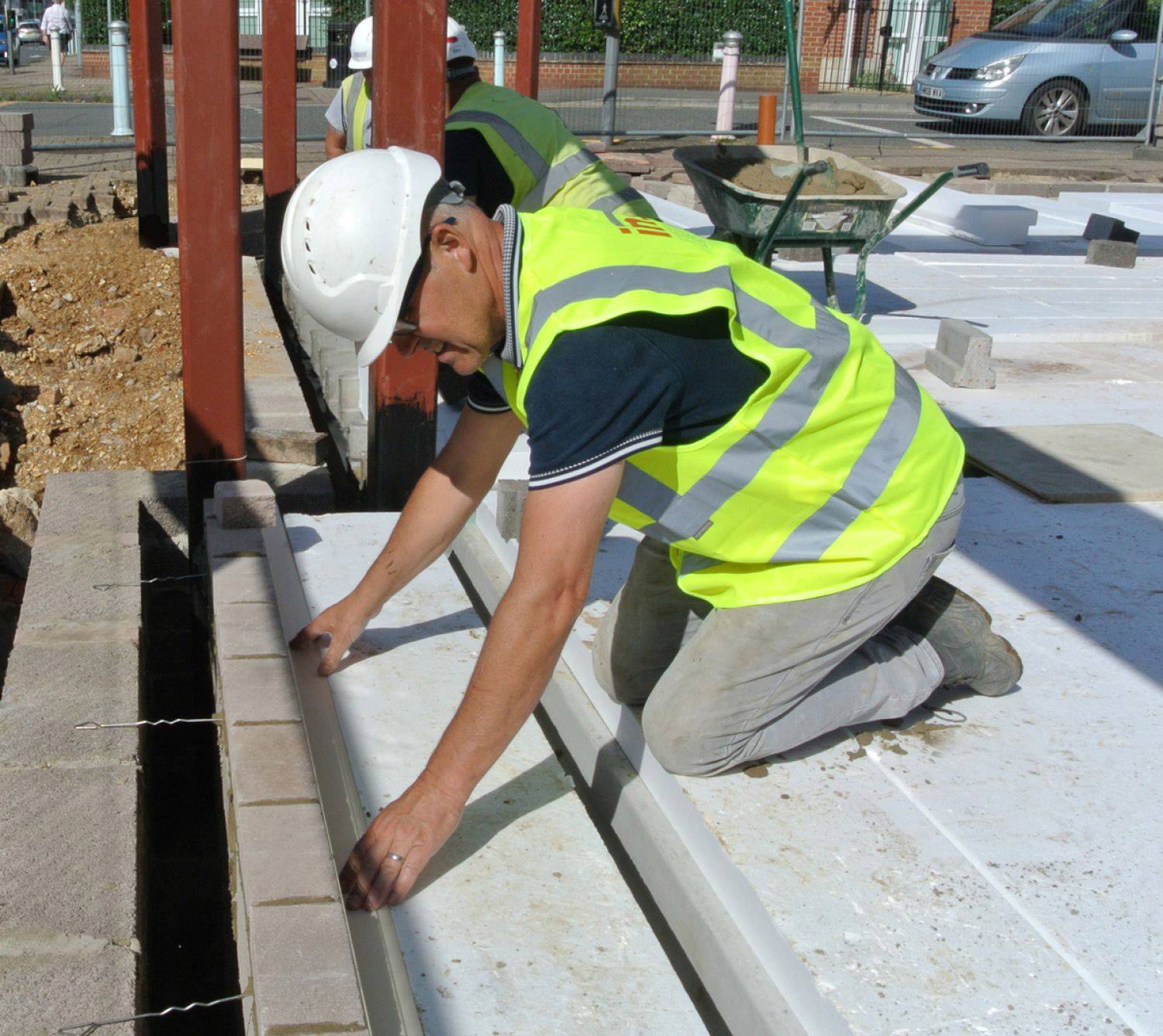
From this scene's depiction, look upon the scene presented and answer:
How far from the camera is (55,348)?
22.9 feet

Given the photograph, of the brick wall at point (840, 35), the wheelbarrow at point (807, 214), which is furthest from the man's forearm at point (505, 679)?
the brick wall at point (840, 35)

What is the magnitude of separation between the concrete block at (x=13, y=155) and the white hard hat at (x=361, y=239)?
414 inches

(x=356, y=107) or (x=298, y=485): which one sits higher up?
(x=356, y=107)

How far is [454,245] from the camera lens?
218cm

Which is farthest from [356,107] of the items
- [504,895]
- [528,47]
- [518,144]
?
[504,895]

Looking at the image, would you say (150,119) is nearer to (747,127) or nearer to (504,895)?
(504,895)

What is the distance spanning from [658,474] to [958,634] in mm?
931

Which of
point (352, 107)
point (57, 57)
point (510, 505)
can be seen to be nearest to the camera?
point (510, 505)

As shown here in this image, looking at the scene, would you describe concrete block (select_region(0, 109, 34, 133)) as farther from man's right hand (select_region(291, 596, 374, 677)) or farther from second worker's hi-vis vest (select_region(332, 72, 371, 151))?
man's right hand (select_region(291, 596, 374, 677))

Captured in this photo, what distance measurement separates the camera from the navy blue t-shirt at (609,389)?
200 centimetres

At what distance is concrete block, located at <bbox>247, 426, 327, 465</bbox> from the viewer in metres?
4.64

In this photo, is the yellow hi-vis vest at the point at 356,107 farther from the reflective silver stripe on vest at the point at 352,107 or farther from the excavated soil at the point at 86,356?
the excavated soil at the point at 86,356

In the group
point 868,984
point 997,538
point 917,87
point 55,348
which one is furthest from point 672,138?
point 868,984

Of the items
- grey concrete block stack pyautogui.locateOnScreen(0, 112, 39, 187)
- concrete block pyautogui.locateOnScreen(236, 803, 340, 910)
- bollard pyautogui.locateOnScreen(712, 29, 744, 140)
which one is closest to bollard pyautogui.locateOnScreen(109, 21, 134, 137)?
grey concrete block stack pyautogui.locateOnScreen(0, 112, 39, 187)
